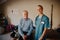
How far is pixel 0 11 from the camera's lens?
0.65m

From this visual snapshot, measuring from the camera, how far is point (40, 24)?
652 mm

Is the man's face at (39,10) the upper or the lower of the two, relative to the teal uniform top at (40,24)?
upper

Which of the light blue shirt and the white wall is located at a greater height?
the white wall

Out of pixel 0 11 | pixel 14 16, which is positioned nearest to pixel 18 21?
pixel 14 16

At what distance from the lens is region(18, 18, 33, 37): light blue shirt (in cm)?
66

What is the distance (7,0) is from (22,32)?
265 millimetres

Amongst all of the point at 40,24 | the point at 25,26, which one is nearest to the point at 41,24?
the point at 40,24

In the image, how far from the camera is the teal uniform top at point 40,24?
638 millimetres

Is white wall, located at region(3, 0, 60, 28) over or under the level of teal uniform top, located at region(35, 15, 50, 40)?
over

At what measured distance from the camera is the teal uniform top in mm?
638

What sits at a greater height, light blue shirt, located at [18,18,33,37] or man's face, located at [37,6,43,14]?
man's face, located at [37,6,43,14]

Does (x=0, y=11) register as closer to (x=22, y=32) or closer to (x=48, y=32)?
(x=22, y=32)

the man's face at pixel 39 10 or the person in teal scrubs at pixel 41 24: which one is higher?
the man's face at pixel 39 10

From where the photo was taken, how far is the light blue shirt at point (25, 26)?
0.66 m
